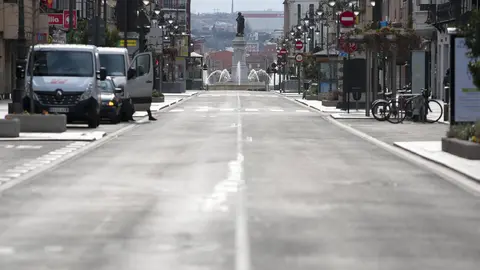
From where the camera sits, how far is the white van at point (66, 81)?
3531 cm

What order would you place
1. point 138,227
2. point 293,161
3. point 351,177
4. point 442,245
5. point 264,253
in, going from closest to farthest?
point 264,253 → point 442,245 → point 138,227 → point 351,177 → point 293,161

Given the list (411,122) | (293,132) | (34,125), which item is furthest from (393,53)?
(34,125)

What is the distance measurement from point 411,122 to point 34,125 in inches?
537

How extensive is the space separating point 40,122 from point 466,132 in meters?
12.1

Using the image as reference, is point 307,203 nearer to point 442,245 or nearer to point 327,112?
point 442,245

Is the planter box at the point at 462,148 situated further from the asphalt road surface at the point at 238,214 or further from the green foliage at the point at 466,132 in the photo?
the asphalt road surface at the point at 238,214

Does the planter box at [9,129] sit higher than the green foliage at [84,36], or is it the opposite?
the green foliage at [84,36]

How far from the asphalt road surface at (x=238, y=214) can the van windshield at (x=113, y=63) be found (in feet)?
57.5

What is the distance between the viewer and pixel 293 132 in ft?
111

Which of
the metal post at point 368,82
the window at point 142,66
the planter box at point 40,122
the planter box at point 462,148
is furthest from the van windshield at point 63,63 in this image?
the planter box at point 462,148

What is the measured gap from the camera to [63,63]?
36000mm

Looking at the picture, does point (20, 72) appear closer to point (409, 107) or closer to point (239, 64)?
point (409, 107)

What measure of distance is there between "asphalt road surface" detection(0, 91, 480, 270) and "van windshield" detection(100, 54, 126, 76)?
57.5ft

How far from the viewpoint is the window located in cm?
4506
